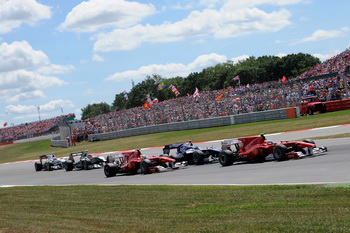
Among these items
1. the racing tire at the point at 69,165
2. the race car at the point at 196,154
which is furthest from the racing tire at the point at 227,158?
the racing tire at the point at 69,165

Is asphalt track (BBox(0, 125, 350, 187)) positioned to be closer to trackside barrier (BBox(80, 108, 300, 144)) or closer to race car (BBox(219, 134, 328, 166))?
race car (BBox(219, 134, 328, 166))

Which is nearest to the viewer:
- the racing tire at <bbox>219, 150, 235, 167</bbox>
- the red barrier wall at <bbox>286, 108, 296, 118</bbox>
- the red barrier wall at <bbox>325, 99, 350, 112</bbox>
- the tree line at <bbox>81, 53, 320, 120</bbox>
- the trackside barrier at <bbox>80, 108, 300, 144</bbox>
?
the racing tire at <bbox>219, 150, 235, 167</bbox>

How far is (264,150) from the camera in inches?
638

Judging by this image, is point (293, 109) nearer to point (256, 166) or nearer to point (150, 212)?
point (256, 166)

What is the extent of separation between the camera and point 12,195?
16.6m

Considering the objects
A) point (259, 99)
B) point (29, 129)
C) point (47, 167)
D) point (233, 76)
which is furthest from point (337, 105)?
point (233, 76)

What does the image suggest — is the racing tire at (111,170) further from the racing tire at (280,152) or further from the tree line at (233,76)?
the tree line at (233,76)

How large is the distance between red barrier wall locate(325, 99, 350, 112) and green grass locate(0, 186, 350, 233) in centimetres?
2305

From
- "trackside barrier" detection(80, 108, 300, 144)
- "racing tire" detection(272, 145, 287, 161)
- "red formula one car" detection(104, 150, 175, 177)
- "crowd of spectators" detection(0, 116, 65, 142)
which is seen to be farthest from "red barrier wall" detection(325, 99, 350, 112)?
"crowd of spectators" detection(0, 116, 65, 142)

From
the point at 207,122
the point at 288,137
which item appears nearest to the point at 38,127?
the point at 207,122

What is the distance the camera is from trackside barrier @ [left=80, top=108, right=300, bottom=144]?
115 feet

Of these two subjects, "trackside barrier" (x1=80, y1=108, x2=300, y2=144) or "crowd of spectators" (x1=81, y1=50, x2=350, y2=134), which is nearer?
"crowd of spectators" (x1=81, y1=50, x2=350, y2=134)

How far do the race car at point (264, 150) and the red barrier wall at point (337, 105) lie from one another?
18103 millimetres

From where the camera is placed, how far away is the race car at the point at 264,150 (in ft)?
50.2
